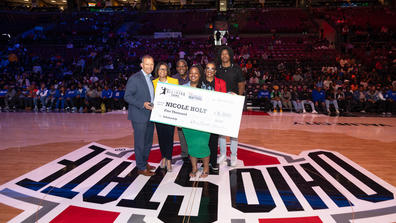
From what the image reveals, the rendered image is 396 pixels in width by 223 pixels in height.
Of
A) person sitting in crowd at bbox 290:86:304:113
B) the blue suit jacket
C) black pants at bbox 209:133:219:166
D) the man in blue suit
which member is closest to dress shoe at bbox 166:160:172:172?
the man in blue suit

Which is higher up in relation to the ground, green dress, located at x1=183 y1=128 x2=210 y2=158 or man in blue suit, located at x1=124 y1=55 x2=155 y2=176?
man in blue suit, located at x1=124 y1=55 x2=155 y2=176

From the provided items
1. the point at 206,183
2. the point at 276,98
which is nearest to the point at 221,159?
the point at 206,183

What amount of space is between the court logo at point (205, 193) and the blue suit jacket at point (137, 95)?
80 cm

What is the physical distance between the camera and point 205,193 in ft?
8.90

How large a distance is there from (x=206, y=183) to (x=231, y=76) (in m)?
1.44

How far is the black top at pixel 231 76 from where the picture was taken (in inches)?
132

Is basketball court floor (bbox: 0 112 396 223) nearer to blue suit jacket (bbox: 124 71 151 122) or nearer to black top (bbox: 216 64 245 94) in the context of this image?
blue suit jacket (bbox: 124 71 151 122)

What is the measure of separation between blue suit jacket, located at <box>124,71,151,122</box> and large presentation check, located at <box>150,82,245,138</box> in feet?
0.56

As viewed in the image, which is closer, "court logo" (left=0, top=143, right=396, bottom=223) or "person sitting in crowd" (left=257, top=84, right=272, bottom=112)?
"court logo" (left=0, top=143, right=396, bottom=223)

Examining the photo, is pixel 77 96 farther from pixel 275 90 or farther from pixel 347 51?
pixel 347 51

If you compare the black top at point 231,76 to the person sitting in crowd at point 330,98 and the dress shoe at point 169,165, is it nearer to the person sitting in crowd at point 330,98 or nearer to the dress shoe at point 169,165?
the dress shoe at point 169,165

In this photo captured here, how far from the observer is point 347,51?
14.6m

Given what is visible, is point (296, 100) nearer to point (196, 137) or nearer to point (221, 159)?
point (221, 159)

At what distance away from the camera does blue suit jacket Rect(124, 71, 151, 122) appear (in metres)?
2.89
